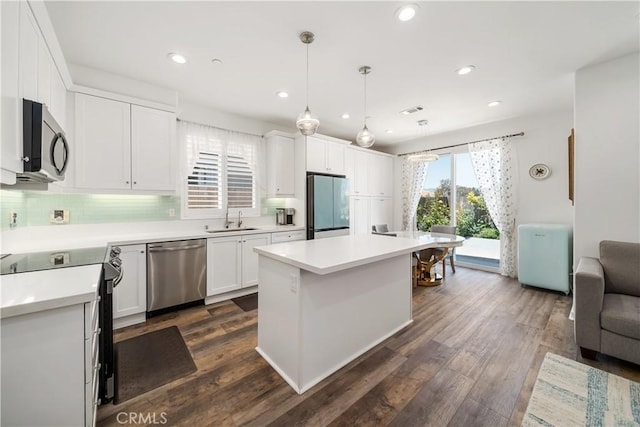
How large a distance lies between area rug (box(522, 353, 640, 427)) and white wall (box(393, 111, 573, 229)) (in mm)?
2916

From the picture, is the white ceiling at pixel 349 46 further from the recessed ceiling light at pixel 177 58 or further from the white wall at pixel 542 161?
the white wall at pixel 542 161

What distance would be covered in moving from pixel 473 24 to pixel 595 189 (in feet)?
7.22

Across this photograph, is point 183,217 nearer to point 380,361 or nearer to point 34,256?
point 34,256

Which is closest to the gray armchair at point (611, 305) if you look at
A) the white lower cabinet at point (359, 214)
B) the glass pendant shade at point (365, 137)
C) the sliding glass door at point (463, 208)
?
the glass pendant shade at point (365, 137)

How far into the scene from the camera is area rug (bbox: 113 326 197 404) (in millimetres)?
1812

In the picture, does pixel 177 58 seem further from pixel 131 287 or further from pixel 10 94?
pixel 131 287

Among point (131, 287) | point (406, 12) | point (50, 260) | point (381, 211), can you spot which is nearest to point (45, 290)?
point (50, 260)

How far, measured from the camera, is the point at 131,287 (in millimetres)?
2703

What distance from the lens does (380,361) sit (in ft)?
6.84

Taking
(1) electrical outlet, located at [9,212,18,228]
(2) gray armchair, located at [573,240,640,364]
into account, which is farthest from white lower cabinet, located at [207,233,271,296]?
(2) gray armchair, located at [573,240,640,364]

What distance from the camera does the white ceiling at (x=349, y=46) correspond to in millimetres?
1876

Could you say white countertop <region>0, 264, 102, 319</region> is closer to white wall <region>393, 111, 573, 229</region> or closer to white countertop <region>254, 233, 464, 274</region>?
white countertop <region>254, 233, 464, 274</region>

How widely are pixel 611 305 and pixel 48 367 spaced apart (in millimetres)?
3767

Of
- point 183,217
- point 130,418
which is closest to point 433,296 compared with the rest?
point 130,418
